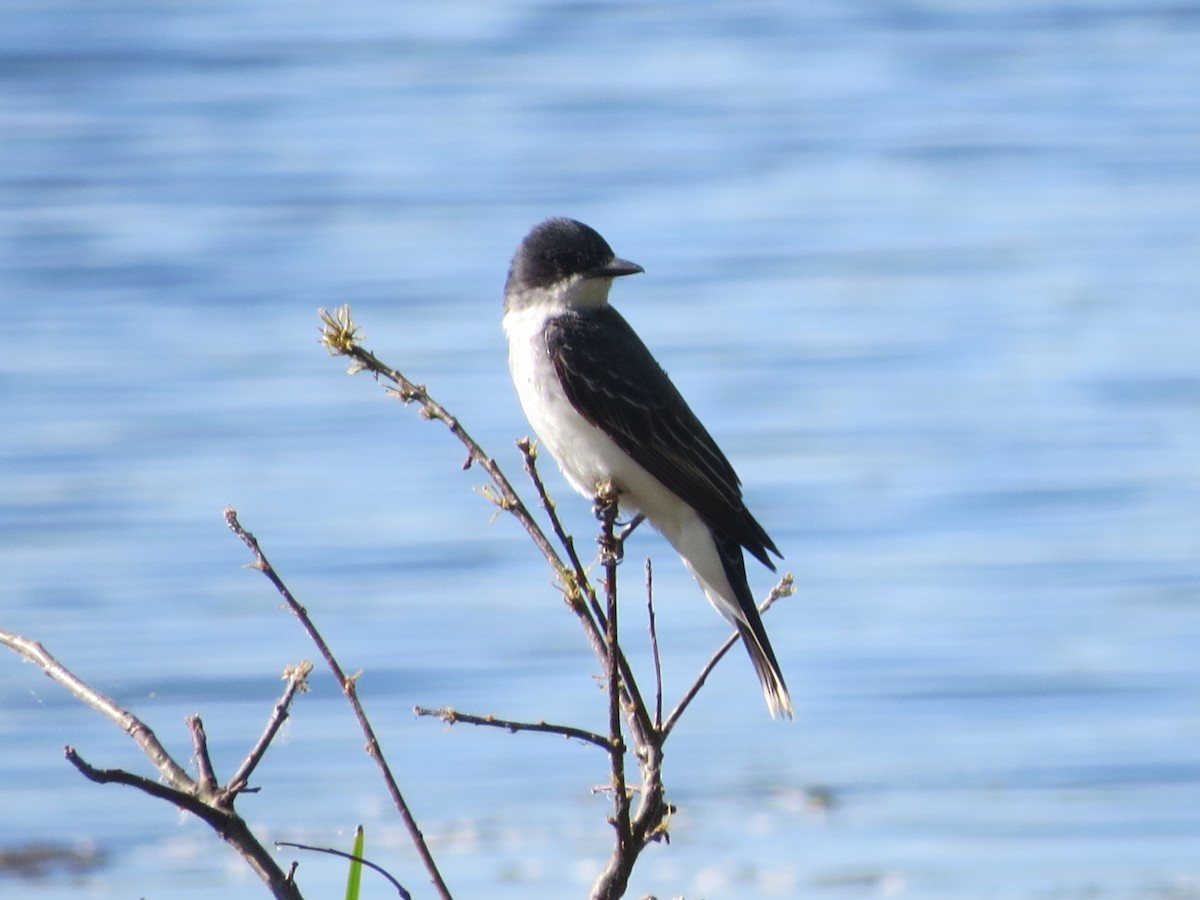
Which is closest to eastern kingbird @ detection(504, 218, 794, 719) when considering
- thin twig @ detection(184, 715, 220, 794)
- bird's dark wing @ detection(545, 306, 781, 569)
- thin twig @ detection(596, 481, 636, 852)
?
bird's dark wing @ detection(545, 306, 781, 569)

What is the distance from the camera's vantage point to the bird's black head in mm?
5880

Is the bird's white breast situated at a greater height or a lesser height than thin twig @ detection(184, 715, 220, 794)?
greater

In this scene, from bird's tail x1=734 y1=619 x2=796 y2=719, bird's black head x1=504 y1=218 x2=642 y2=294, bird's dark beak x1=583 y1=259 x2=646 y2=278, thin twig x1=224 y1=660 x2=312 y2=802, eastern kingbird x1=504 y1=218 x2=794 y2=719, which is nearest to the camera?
thin twig x1=224 y1=660 x2=312 y2=802

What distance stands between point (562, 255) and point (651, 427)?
677 mm

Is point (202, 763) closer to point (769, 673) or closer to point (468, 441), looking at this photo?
point (468, 441)

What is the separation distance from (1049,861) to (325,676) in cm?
383

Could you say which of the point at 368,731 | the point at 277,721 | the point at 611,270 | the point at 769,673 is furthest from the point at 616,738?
the point at 611,270

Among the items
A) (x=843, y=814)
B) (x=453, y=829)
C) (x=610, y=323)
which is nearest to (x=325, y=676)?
(x=453, y=829)

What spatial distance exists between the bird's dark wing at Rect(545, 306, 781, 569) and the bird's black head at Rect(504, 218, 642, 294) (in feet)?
0.91

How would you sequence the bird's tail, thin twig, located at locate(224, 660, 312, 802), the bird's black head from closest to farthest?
thin twig, located at locate(224, 660, 312, 802)
the bird's tail
the bird's black head

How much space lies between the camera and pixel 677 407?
566 centimetres

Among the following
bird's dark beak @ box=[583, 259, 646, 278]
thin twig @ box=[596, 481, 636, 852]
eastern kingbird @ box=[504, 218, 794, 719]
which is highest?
bird's dark beak @ box=[583, 259, 646, 278]

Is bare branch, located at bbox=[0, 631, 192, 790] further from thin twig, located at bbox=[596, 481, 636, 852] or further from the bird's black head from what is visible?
the bird's black head

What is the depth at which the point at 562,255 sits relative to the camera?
589 cm
